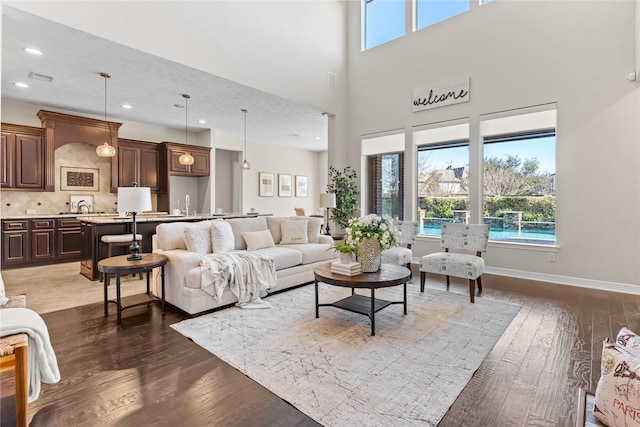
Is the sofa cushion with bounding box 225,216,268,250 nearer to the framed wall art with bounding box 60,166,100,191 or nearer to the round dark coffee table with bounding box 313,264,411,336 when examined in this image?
the round dark coffee table with bounding box 313,264,411,336

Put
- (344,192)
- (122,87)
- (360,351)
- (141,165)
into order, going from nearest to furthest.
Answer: (360,351) < (122,87) < (344,192) < (141,165)

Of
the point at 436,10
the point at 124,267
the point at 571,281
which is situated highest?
the point at 436,10

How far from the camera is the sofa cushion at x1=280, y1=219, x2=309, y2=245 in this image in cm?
495

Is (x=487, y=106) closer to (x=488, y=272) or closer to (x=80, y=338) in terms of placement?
(x=488, y=272)

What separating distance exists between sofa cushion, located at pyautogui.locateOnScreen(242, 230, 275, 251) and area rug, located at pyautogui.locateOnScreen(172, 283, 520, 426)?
3.07 feet

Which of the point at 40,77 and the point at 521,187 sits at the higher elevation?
the point at 40,77

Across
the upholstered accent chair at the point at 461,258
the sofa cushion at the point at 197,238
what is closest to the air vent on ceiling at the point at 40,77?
the sofa cushion at the point at 197,238

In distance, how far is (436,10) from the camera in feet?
19.6

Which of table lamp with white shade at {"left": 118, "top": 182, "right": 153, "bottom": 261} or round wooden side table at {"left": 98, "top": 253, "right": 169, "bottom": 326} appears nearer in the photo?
round wooden side table at {"left": 98, "top": 253, "right": 169, "bottom": 326}

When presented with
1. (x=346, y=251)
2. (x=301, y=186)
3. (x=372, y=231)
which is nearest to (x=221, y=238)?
(x=346, y=251)

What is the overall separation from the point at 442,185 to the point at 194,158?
235 inches

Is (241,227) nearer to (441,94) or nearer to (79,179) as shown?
(441,94)

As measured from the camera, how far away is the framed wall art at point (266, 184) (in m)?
10.2

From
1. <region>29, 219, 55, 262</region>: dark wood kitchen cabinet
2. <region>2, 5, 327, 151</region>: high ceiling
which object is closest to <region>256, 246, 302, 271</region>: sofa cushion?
<region>2, 5, 327, 151</region>: high ceiling
